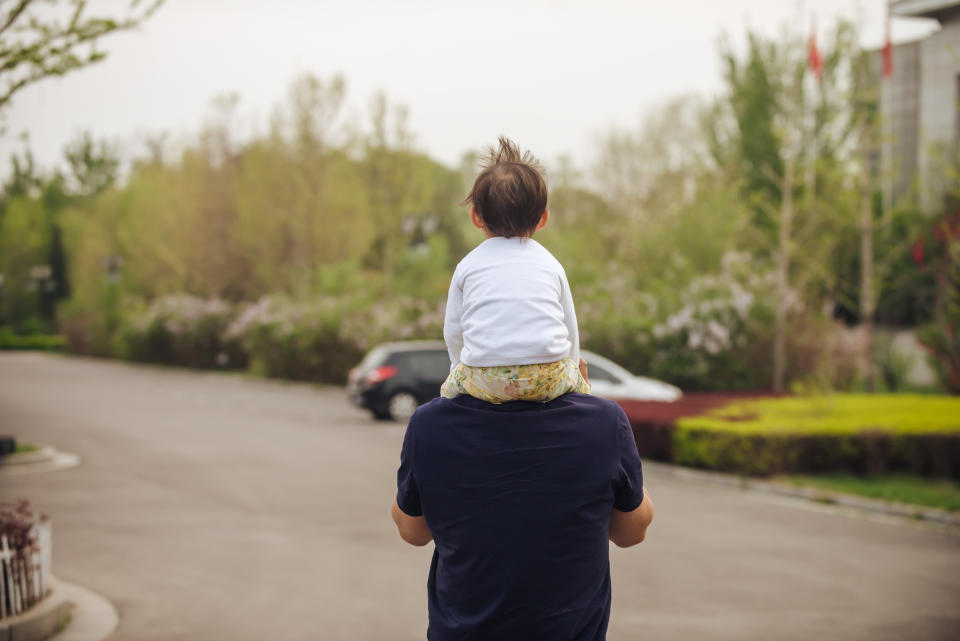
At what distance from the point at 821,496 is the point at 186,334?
1433 inches

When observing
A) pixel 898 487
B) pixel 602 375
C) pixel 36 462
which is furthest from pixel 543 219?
pixel 602 375

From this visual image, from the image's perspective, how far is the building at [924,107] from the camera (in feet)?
74.9

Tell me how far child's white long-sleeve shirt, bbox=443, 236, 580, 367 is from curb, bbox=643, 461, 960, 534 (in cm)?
963

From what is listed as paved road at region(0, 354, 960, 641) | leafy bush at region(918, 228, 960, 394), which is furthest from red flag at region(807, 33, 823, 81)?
paved road at region(0, 354, 960, 641)

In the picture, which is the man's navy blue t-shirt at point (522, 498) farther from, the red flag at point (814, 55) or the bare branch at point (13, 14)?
the red flag at point (814, 55)

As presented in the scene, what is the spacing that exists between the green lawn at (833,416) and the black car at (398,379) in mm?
7217

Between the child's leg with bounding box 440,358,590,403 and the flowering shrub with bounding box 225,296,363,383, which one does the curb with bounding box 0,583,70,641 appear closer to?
the child's leg with bounding box 440,358,590,403

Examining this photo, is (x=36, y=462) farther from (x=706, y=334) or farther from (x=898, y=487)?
(x=706, y=334)

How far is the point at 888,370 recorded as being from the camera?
2227cm

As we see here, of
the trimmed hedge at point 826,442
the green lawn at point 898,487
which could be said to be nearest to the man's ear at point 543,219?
the green lawn at point 898,487

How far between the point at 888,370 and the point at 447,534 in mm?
22103

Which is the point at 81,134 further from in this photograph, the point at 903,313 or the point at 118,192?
the point at 903,313

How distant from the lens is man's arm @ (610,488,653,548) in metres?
2.21

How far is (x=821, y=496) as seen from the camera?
11938 millimetres
